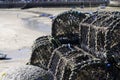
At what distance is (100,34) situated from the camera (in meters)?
10.7

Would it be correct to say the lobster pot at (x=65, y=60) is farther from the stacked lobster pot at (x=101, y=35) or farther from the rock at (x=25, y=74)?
the rock at (x=25, y=74)

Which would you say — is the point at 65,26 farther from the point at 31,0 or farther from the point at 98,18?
the point at 31,0

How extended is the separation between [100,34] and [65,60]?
4.40 feet

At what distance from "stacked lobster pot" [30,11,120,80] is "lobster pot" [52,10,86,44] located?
16.4 inches

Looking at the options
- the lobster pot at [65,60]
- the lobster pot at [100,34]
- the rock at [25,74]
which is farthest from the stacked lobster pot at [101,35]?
the rock at [25,74]

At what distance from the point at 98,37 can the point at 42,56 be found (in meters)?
2.99

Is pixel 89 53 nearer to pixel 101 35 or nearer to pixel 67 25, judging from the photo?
pixel 101 35

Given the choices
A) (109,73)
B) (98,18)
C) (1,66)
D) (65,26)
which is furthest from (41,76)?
(1,66)

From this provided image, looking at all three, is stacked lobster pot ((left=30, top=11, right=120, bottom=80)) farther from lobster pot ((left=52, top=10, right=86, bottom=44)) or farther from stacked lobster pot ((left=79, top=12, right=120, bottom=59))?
lobster pot ((left=52, top=10, right=86, bottom=44))

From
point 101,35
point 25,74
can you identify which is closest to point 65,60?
point 101,35

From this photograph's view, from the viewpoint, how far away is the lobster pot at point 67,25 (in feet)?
47.0

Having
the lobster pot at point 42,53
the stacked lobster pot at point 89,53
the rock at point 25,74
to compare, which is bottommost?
the lobster pot at point 42,53

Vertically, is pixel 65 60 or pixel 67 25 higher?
pixel 67 25

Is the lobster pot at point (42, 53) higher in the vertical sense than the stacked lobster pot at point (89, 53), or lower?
lower
